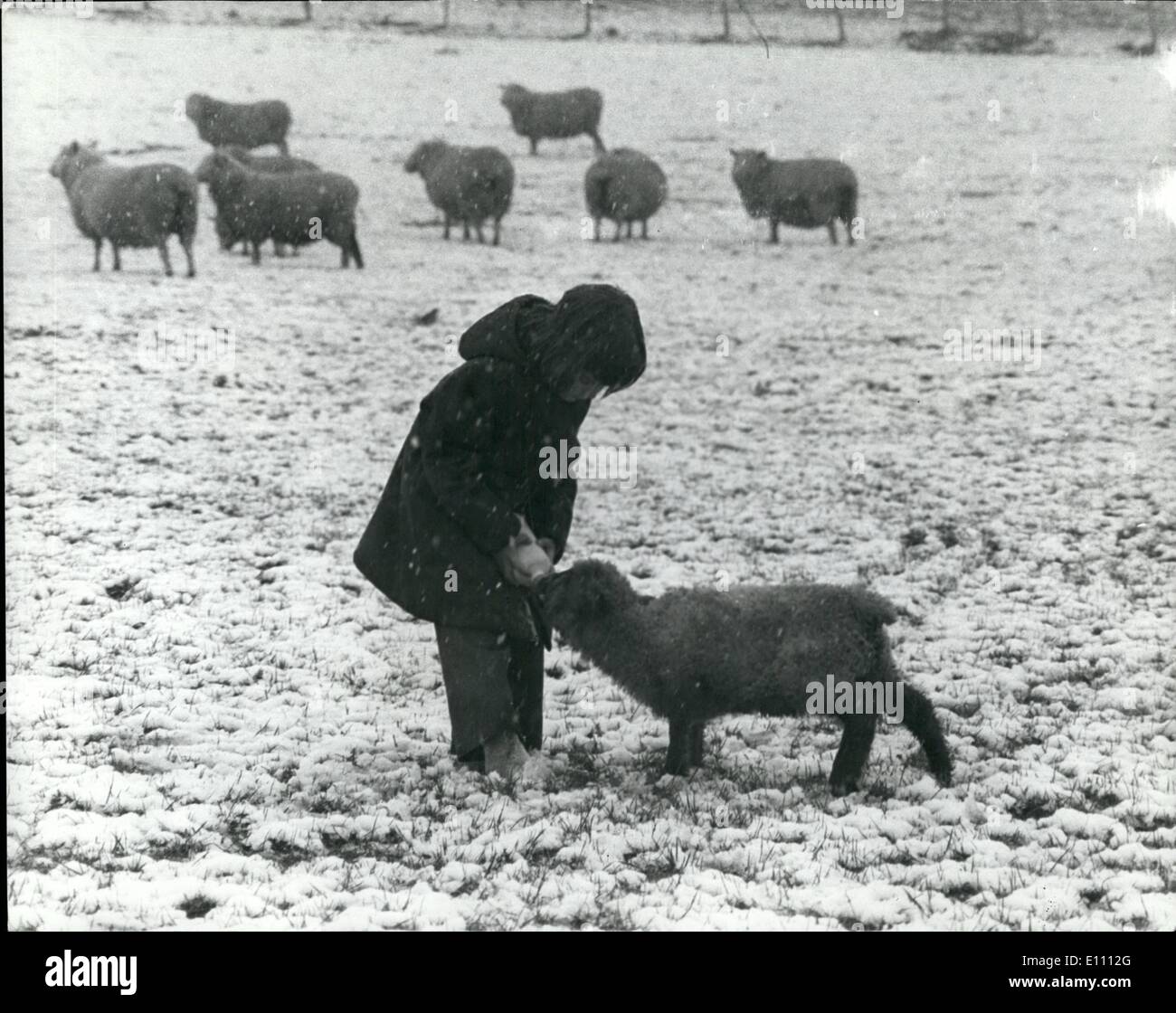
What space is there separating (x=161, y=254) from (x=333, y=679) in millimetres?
9716

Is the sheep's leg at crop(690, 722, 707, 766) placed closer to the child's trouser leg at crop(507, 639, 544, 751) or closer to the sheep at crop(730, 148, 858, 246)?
the child's trouser leg at crop(507, 639, 544, 751)

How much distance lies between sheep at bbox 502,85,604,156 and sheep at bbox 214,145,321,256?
6.12 metres

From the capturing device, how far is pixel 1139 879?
4289 millimetres

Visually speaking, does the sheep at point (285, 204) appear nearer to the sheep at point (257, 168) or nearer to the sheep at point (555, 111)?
the sheep at point (257, 168)

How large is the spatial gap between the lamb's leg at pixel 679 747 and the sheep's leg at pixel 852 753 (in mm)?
542

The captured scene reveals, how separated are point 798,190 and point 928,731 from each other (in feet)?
43.7

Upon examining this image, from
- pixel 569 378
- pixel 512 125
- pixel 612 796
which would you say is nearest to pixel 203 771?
pixel 612 796

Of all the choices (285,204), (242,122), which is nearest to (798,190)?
(285,204)

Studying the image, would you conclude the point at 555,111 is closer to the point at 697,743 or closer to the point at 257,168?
the point at 257,168

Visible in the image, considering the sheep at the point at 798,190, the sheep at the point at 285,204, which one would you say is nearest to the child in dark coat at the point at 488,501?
the sheep at the point at 285,204

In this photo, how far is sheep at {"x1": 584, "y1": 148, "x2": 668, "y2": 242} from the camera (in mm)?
16922

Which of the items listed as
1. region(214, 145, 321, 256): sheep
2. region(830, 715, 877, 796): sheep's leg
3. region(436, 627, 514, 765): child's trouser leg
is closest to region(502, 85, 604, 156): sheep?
region(214, 145, 321, 256): sheep

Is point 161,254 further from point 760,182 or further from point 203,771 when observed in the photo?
point 203,771
